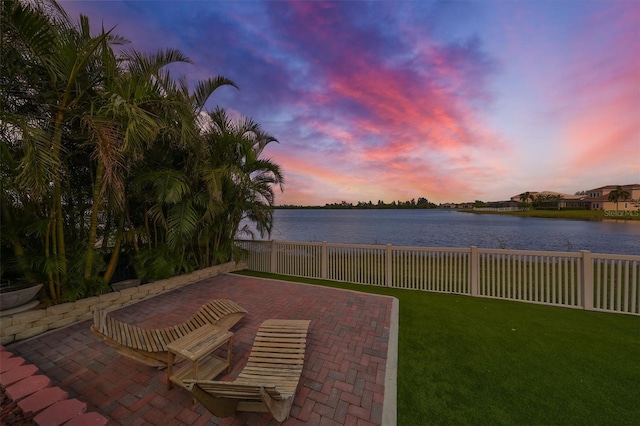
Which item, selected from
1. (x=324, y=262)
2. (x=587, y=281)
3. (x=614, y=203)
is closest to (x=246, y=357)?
(x=324, y=262)

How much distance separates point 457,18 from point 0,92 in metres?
9.80

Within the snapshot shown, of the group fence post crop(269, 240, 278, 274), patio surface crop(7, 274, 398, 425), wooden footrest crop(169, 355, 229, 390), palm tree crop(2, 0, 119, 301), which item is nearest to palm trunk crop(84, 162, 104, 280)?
palm tree crop(2, 0, 119, 301)

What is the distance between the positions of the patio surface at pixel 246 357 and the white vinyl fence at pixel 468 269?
1.54 m

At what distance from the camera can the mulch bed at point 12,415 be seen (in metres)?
1.78

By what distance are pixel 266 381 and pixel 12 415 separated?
203 cm

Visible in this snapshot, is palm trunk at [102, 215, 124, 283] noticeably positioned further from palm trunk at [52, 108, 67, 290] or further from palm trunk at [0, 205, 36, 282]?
palm trunk at [0, 205, 36, 282]

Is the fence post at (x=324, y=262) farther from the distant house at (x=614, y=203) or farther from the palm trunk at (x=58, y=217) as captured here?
the distant house at (x=614, y=203)

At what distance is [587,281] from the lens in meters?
4.67

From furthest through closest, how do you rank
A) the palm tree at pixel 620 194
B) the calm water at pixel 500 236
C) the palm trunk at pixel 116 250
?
the palm tree at pixel 620 194 → the calm water at pixel 500 236 → the palm trunk at pixel 116 250

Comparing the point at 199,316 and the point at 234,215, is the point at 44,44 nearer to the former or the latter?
the point at 199,316

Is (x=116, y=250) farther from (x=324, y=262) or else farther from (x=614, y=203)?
(x=614, y=203)

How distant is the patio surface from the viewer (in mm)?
2170

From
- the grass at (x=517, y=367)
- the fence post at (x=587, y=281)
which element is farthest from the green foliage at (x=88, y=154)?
the fence post at (x=587, y=281)

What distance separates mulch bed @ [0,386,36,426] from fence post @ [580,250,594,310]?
8.26 meters
